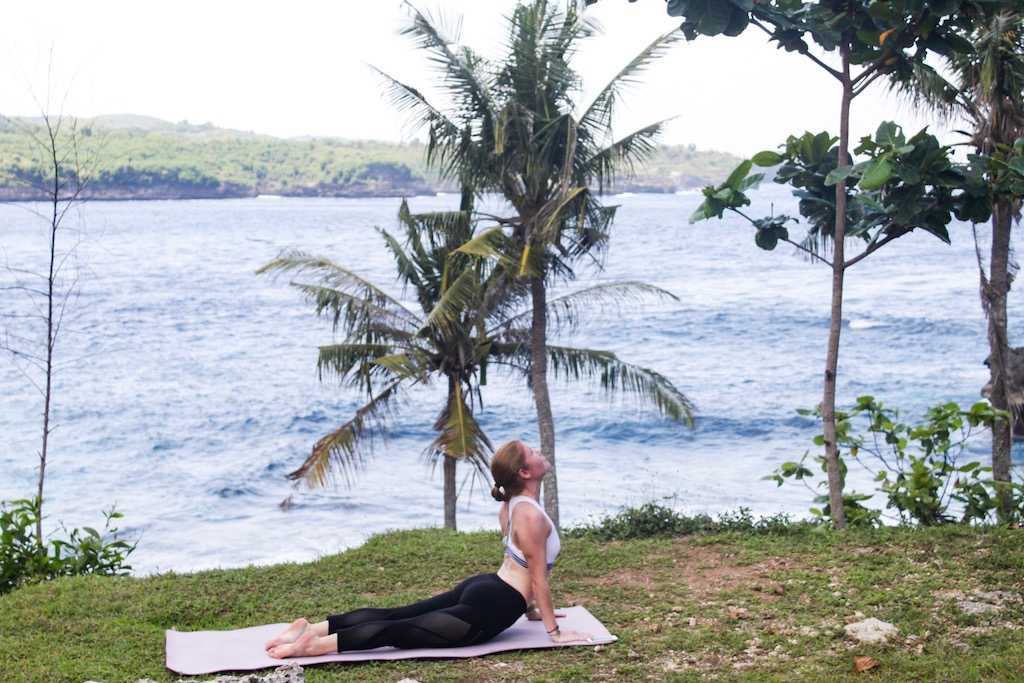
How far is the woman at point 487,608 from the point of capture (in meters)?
6.46

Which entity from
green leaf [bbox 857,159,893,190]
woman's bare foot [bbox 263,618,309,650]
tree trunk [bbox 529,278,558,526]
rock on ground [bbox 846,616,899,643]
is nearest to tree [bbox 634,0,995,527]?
green leaf [bbox 857,159,893,190]

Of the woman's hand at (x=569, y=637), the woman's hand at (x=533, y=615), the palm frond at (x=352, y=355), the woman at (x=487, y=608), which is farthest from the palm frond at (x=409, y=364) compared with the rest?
the woman's hand at (x=569, y=637)

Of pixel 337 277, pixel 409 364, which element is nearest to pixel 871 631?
pixel 409 364

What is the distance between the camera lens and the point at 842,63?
8406mm

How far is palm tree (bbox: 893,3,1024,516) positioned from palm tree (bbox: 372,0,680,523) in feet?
10.3

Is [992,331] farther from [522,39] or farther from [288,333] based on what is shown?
[288,333]

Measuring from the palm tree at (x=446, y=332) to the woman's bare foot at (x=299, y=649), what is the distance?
7102 mm

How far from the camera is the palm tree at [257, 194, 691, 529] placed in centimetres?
1399

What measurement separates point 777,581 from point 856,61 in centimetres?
385

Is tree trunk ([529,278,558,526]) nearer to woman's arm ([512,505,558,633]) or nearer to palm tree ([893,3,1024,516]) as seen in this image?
palm tree ([893,3,1024,516])

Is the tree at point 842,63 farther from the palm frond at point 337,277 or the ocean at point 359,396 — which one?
the palm frond at point 337,277

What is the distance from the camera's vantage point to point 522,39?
41.6 ft

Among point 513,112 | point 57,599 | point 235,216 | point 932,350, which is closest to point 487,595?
point 57,599

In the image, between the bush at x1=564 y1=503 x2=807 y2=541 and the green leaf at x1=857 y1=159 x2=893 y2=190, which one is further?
the bush at x1=564 y1=503 x2=807 y2=541
